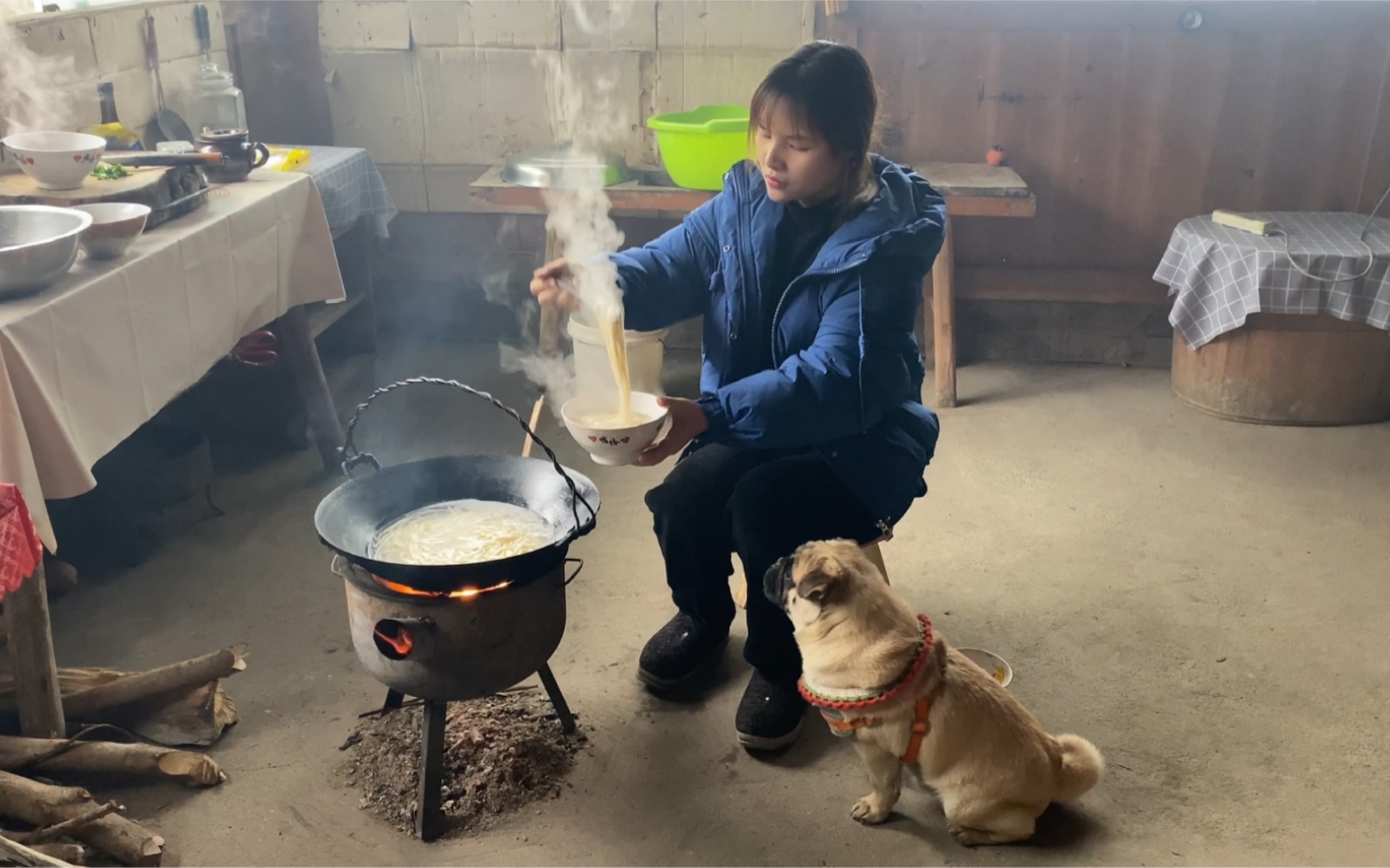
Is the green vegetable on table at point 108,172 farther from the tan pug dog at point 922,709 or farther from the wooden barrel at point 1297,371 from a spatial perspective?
the wooden barrel at point 1297,371

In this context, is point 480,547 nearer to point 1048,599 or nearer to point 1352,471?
point 1048,599

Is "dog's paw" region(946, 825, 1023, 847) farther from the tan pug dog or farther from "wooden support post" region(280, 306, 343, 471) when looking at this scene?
"wooden support post" region(280, 306, 343, 471)

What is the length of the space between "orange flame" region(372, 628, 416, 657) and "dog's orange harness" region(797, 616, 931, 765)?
77 centimetres

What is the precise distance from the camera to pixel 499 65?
4742 millimetres

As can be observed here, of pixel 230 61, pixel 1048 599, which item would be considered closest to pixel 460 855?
pixel 1048 599

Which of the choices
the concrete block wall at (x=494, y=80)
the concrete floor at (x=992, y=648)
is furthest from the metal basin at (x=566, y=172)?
the concrete floor at (x=992, y=648)

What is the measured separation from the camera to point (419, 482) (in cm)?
231

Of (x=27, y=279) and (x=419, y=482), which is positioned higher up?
(x=27, y=279)

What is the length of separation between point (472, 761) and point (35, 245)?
141 centimetres

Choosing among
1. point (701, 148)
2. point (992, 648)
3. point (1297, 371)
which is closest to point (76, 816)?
point (992, 648)

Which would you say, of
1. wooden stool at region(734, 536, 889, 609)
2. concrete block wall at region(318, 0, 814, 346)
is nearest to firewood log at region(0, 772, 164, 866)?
wooden stool at region(734, 536, 889, 609)

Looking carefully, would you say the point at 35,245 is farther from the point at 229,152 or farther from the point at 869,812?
the point at 869,812

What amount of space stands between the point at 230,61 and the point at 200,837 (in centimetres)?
363

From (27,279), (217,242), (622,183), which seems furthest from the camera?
(622,183)
